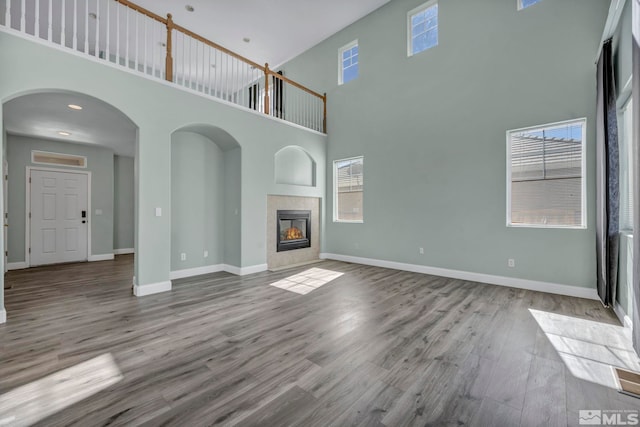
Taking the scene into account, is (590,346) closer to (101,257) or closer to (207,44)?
(207,44)

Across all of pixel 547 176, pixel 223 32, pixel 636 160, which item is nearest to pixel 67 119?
pixel 223 32

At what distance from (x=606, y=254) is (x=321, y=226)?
15.5ft

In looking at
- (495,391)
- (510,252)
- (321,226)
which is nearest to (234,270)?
(321,226)

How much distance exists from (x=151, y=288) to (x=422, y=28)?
643 centimetres

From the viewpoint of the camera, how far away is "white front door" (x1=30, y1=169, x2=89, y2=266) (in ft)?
19.0

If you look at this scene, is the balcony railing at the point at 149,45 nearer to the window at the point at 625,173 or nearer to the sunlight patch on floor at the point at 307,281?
the sunlight patch on floor at the point at 307,281

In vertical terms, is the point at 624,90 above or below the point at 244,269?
above

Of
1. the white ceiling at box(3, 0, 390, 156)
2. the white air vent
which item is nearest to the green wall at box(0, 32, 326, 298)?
the white ceiling at box(3, 0, 390, 156)

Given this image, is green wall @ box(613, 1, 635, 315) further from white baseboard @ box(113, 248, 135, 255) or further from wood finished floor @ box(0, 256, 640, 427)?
white baseboard @ box(113, 248, 135, 255)

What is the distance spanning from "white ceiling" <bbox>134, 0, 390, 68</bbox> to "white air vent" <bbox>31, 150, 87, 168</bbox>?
3.71m

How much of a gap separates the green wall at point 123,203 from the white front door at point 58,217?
969 mm

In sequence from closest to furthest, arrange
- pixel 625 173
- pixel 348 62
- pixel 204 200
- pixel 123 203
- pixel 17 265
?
pixel 625 173
pixel 204 200
pixel 17 265
pixel 348 62
pixel 123 203

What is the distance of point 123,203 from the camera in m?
7.57

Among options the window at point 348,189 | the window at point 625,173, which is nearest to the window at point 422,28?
the window at point 348,189
